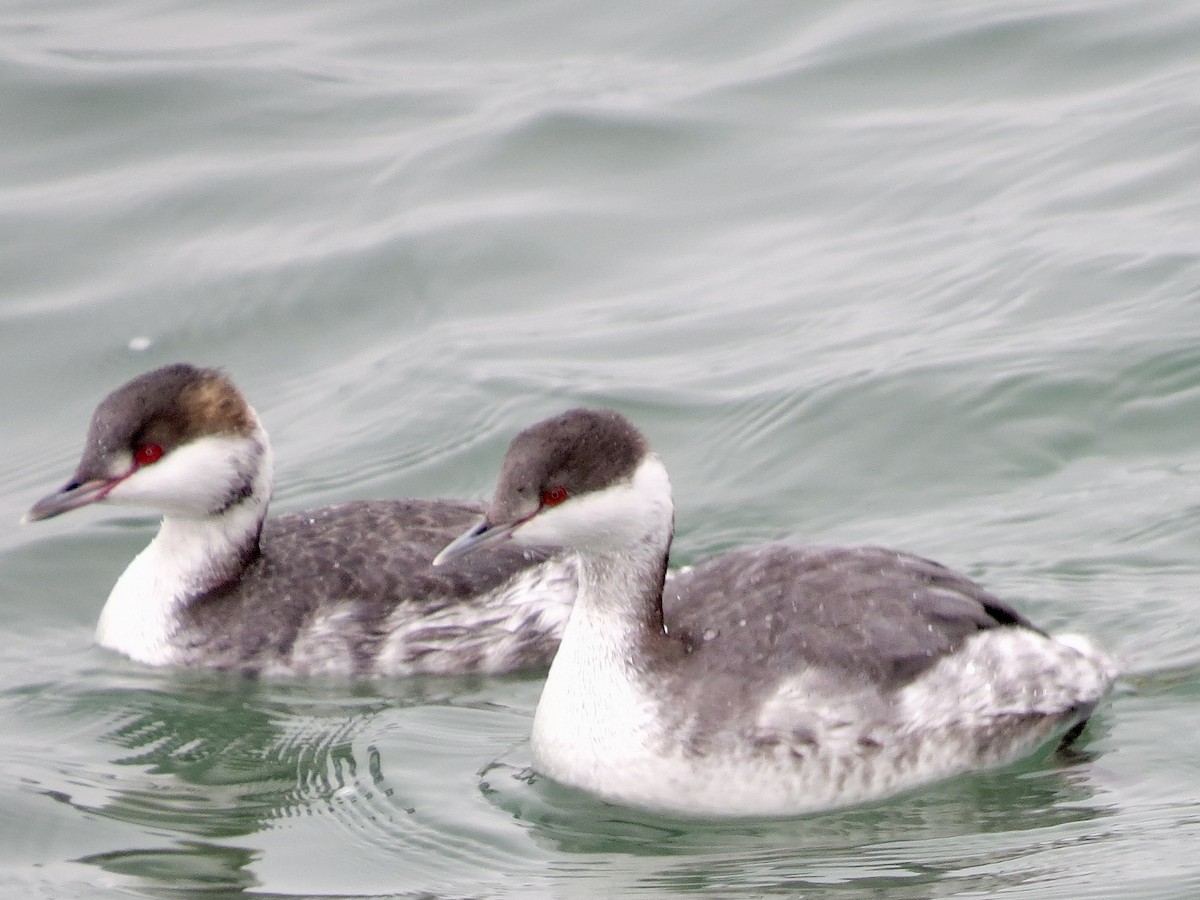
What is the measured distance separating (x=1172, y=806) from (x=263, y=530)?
420 cm

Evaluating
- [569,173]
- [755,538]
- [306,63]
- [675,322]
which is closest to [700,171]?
[569,173]

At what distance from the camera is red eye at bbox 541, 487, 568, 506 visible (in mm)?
7223

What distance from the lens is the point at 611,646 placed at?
7.42 metres

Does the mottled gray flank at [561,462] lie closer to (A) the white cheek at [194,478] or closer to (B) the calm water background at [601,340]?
→ (B) the calm water background at [601,340]

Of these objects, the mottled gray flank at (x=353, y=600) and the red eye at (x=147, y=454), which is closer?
the red eye at (x=147, y=454)

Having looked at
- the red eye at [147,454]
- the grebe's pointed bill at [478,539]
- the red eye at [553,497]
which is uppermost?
the red eye at [553,497]

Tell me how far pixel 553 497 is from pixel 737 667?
2.84 feet

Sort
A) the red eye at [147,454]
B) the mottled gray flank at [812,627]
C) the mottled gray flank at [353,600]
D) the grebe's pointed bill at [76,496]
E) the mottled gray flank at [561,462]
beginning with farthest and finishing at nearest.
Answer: the mottled gray flank at [353,600]
the red eye at [147,454]
the grebe's pointed bill at [76,496]
the mottled gray flank at [812,627]
the mottled gray flank at [561,462]

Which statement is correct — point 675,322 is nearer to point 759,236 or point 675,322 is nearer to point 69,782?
point 759,236

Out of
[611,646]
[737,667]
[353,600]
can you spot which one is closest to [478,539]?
[611,646]

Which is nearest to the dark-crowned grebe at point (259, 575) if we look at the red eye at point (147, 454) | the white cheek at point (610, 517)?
the red eye at point (147, 454)

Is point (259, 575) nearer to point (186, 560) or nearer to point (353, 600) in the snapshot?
point (186, 560)

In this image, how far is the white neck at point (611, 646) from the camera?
7316 mm

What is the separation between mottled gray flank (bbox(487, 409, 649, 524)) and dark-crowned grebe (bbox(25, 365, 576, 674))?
1.73m
